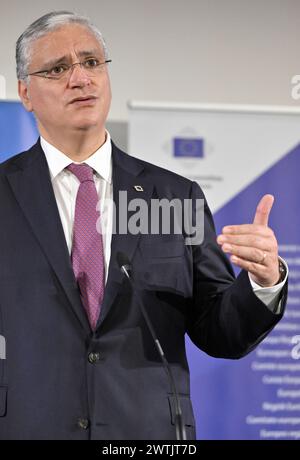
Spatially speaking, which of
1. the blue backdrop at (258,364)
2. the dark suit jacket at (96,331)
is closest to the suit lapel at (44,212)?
the dark suit jacket at (96,331)

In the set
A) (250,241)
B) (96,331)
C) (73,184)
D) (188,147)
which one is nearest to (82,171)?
(73,184)

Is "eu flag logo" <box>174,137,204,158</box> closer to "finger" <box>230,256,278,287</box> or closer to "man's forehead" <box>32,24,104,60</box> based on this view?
"man's forehead" <box>32,24,104,60</box>

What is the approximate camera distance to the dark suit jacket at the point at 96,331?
6.37ft

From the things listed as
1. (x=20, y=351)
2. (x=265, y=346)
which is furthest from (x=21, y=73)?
(x=265, y=346)

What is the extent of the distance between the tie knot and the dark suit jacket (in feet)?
0.31

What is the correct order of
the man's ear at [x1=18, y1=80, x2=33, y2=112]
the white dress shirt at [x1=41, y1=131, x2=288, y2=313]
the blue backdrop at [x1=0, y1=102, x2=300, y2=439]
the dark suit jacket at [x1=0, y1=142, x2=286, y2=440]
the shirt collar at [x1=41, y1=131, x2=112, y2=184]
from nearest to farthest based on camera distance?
the dark suit jacket at [x1=0, y1=142, x2=286, y2=440]
the white dress shirt at [x1=41, y1=131, x2=288, y2=313]
the shirt collar at [x1=41, y1=131, x2=112, y2=184]
the man's ear at [x1=18, y1=80, x2=33, y2=112]
the blue backdrop at [x1=0, y1=102, x2=300, y2=439]

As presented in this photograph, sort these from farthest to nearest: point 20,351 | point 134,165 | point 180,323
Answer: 1. point 134,165
2. point 180,323
3. point 20,351

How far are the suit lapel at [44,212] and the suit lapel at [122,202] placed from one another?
3.8 inches

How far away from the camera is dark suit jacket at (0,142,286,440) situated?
1.94 meters

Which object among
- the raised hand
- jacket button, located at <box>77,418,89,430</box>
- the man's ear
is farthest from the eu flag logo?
jacket button, located at <box>77,418,89,430</box>

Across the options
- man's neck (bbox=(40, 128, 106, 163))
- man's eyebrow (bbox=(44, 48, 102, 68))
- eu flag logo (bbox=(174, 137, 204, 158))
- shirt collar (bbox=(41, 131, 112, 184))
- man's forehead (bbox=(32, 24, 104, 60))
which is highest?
man's forehead (bbox=(32, 24, 104, 60))

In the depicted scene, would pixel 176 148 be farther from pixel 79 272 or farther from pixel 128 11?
pixel 79 272

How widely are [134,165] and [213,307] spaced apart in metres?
0.52

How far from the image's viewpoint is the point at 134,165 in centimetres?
233
